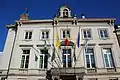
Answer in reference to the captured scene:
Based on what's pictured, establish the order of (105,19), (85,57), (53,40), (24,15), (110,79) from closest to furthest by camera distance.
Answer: (110,79) < (85,57) < (53,40) < (105,19) < (24,15)

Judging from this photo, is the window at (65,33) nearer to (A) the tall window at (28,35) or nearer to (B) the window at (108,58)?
(A) the tall window at (28,35)

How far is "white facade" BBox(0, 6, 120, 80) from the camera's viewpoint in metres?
20.6

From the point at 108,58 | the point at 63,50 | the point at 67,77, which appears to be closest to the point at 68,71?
the point at 67,77

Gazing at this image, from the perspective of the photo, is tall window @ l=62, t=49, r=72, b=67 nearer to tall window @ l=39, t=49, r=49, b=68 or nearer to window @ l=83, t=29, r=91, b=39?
tall window @ l=39, t=49, r=49, b=68

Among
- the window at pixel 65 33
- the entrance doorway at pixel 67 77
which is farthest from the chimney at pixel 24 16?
the entrance doorway at pixel 67 77

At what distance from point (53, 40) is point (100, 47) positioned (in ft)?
Result: 20.3

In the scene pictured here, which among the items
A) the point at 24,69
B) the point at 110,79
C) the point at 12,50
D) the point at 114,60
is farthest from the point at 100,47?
the point at 12,50

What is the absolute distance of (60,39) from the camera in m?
23.7

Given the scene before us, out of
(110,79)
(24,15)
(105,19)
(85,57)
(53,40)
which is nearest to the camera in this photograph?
(110,79)

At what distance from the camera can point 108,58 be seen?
72.7 ft

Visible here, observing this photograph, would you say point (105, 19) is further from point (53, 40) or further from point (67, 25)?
point (53, 40)

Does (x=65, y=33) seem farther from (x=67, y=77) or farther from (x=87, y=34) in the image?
(x=67, y=77)

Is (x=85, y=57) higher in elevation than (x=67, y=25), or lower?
lower

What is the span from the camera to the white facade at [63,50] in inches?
812
